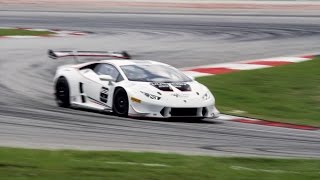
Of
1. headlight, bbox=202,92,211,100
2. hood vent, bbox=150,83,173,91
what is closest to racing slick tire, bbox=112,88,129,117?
hood vent, bbox=150,83,173,91

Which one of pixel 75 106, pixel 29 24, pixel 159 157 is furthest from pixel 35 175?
pixel 29 24

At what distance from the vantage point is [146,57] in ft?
75.9

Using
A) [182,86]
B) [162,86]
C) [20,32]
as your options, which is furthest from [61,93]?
[20,32]

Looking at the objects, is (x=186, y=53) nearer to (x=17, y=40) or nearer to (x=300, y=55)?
(x=300, y=55)

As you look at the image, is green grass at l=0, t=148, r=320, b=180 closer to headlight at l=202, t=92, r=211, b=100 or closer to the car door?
headlight at l=202, t=92, r=211, b=100

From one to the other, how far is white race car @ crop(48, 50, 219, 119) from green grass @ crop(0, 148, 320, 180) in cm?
460

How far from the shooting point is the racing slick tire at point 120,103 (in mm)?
14564

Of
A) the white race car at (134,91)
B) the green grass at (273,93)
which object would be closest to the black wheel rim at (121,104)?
the white race car at (134,91)

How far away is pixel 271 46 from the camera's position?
25.3 meters

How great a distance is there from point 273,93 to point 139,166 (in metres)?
9.01

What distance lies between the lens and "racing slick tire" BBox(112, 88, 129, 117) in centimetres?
1456

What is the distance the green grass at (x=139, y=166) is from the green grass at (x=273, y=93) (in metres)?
5.30

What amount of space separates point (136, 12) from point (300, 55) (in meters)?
14.8

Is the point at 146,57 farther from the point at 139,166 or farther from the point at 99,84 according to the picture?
the point at 139,166
